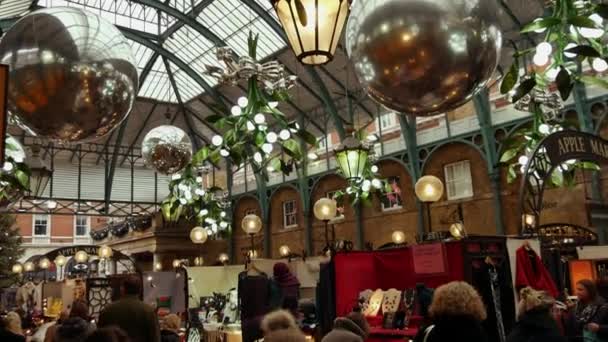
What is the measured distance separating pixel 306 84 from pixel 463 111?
5728 mm

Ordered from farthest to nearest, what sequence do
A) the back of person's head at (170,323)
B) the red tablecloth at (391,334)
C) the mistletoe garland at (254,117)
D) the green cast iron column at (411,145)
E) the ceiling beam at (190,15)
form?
the ceiling beam at (190,15)
the green cast iron column at (411,145)
the back of person's head at (170,323)
the red tablecloth at (391,334)
the mistletoe garland at (254,117)

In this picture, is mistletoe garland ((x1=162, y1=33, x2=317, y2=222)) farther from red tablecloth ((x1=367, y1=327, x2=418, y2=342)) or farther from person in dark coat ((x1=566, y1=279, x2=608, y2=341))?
person in dark coat ((x1=566, y1=279, x2=608, y2=341))

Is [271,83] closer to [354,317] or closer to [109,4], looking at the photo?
[354,317]

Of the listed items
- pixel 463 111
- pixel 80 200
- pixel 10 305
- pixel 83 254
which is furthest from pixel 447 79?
pixel 80 200

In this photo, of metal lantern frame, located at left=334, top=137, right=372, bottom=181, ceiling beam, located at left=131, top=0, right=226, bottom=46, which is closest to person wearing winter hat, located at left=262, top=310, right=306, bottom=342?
metal lantern frame, located at left=334, top=137, right=372, bottom=181

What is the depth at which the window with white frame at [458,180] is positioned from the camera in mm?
15352

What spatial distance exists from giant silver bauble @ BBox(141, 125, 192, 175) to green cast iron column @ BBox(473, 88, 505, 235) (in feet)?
32.9

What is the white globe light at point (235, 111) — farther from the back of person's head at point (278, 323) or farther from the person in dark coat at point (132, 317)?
the back of person's head at point (278, 323)

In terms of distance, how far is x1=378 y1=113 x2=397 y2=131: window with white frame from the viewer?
1744 cm

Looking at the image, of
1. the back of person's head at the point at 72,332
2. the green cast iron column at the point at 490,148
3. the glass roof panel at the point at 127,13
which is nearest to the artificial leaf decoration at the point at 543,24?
the back of person's head at the point at 72,332

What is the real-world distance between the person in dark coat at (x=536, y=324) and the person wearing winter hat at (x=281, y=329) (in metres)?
1.87

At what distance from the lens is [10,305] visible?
15.3 meters

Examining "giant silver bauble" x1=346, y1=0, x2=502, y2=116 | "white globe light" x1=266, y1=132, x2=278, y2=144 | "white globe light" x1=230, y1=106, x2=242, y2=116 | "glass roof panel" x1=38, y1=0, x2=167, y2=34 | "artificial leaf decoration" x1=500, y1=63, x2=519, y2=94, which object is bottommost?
"giant silver bauble" x1=346, y1=0, x2=502, y2=116

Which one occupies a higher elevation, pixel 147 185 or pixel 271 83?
pixel 147 185
